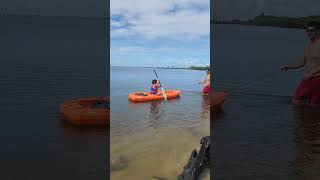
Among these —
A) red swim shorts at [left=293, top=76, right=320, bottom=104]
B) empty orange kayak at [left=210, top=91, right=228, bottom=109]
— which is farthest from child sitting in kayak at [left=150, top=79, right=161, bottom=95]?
red swim shorts at [left=293, top=76, right=320, bottom=104]

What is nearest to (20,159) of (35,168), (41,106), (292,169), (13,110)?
(35,168)

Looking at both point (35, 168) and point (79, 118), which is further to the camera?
point (79, 118)

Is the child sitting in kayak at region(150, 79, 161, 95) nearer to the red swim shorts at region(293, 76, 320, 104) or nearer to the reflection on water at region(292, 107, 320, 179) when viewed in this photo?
the red swim shorts at region(293, 76, 320, 104)

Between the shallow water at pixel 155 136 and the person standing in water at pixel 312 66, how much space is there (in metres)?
3.14

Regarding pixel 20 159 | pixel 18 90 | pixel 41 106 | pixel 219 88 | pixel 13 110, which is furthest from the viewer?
pixel 18 90

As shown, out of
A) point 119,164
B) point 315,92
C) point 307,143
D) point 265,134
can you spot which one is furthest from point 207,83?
point 119,164

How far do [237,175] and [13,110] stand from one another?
12642 mm

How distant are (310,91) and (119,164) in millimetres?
7033

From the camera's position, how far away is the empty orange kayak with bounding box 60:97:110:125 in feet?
40.4

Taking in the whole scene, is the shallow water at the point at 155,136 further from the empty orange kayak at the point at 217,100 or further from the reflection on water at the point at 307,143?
the reflection on water at the point at 307,143

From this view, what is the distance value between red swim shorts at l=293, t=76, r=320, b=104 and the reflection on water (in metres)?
0.31

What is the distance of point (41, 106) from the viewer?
1917cm

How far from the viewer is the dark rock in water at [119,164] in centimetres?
789

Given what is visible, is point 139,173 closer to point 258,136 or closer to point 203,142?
point 203,142
